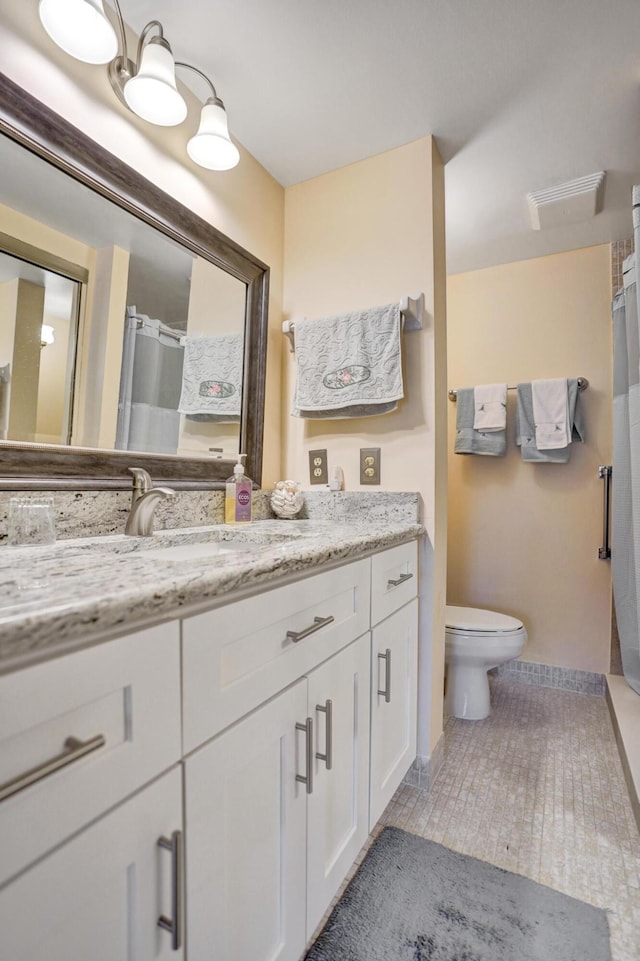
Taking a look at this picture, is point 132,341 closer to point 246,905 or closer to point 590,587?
point 246,905

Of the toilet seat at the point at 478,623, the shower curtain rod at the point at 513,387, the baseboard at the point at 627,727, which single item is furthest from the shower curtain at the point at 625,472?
the toilet seat at the point at 478,623

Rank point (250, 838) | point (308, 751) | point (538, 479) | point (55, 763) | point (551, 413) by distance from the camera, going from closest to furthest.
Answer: point (55, 763)
point (250, 838)
point (308, 751)
point (551, 413)
point (538, 479)

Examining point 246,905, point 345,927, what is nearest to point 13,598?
point 246,905

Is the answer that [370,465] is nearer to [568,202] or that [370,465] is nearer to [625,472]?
[625,472]

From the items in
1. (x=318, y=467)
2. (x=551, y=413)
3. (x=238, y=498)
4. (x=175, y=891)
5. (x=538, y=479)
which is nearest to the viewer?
(x=175, y=891)

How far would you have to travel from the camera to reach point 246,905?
712mm

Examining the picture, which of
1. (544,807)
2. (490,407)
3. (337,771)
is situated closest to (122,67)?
(337,771)

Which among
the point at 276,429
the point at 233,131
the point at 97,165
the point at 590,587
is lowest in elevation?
the point at 590,587

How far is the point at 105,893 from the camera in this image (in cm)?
50

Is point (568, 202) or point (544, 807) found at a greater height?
point (568, 202)

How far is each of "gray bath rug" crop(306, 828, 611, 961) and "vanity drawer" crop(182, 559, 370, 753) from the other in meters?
0.67

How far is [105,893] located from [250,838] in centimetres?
28

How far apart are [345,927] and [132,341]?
154 centimetres

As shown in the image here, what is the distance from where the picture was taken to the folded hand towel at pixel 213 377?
1.47 m
